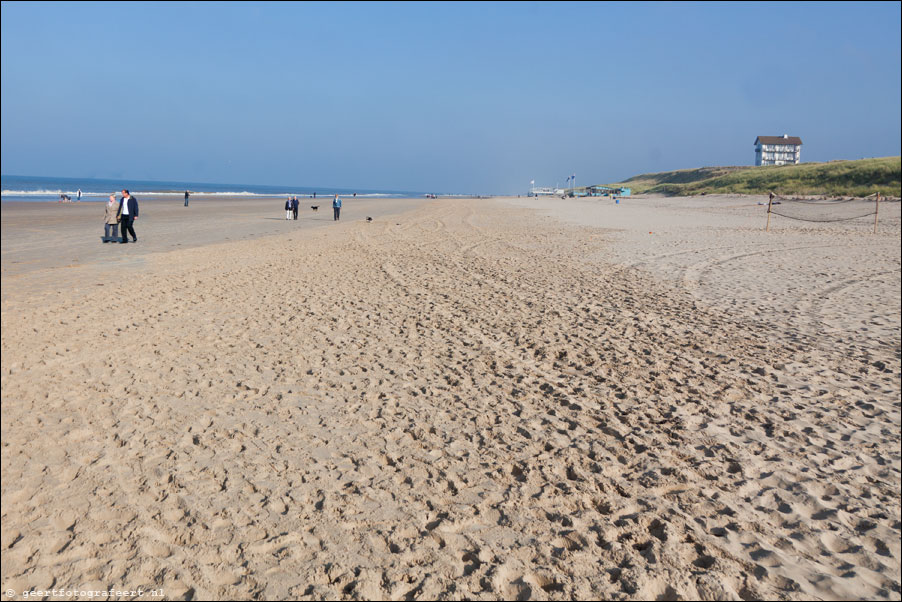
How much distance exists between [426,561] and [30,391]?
3393 millimetres

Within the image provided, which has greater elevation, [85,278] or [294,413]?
[85,278]

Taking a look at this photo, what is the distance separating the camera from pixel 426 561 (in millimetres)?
3389

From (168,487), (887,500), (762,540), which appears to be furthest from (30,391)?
(887,500)

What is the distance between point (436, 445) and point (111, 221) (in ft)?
9.95

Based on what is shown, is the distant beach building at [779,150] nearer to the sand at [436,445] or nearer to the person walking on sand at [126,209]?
the sand at [436,445]

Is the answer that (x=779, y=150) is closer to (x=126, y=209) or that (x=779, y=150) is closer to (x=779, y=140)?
(x=779, y=140)

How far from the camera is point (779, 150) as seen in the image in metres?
122

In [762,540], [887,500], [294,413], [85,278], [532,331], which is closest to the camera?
[762,540]

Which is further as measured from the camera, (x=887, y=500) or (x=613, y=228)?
(x=613, y=228)

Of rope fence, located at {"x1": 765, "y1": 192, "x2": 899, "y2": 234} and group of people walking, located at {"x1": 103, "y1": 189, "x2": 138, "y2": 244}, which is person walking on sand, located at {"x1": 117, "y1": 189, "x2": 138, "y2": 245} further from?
rope fence, located at {"x1": 765, "y1": 192, "x2": 899, "y2": 234}

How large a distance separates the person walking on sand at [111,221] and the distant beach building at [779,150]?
13951 centimetres

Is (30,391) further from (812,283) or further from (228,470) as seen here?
(812,283)

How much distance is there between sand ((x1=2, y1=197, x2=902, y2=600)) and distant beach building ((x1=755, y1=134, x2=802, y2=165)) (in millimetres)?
129975

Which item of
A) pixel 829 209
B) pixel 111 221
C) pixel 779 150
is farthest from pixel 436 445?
pixel 779 150
